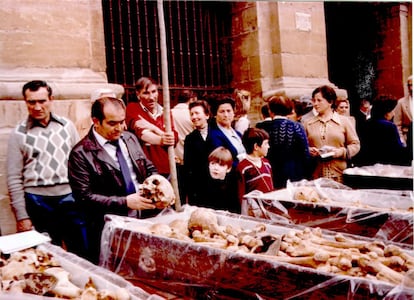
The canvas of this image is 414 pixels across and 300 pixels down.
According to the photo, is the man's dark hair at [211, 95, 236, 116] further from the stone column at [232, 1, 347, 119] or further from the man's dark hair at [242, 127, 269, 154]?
the stone column at [232, 1, 347, 119]

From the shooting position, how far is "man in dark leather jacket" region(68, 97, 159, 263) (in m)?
1.72

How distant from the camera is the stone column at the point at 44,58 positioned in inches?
79.7

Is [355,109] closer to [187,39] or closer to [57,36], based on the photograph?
[187,39]

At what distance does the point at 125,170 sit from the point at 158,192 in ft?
0.79

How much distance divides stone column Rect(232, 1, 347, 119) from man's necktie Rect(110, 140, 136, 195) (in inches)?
72.3

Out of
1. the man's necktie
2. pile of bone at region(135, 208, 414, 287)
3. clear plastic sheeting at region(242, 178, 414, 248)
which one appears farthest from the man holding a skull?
clear plastic sheeting at region(242, 178, 414, 248)

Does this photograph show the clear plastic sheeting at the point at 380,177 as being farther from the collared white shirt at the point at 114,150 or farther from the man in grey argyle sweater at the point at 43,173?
the man in grey argyle sweater at the point at 43,173

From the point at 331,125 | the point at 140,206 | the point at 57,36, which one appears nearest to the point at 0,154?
the point at 57,36

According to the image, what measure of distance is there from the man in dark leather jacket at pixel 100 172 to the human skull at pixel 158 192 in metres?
0.06

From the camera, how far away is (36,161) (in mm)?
1727

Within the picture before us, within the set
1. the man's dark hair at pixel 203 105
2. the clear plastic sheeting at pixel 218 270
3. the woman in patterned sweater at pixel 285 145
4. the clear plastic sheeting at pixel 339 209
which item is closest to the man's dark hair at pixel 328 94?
the woman in patterned sweater at pixel 285 145

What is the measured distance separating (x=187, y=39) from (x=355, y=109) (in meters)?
1.23

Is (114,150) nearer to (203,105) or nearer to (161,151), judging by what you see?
(161,151)

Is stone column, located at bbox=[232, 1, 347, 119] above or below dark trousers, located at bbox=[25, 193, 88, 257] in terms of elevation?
above
